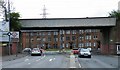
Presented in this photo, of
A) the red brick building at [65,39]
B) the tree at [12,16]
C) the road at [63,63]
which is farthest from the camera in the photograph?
the red brick building at [65,39]

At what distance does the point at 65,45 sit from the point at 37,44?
13.3 metres

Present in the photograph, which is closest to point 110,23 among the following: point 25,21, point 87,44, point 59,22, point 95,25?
point 95,25

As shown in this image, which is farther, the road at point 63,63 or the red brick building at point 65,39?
the red brick building at point 65,39

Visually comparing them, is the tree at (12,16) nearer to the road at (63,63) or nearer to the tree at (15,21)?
the tree at (15,21)

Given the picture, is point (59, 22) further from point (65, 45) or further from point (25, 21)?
point (65, 45)

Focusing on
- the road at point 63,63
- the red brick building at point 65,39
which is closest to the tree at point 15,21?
the road at point 63,63

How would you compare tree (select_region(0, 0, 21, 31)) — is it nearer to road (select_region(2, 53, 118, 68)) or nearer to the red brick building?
road (select_region(2, 53, 118, 68))

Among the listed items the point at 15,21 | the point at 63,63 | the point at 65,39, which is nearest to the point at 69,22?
Result: the point at 15,21

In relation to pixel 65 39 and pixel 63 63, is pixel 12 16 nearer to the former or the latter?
pixel 63 63

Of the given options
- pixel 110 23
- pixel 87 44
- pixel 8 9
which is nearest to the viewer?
pixel 8 9

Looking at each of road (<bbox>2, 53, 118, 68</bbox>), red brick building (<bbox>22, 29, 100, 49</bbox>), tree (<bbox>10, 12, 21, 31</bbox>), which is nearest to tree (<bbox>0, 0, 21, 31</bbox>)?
tree (<bbox>10, 12, 21, 31</bbox>)

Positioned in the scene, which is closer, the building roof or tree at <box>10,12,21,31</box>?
tree at <box>10,12,21,31</box>

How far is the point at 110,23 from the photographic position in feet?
244

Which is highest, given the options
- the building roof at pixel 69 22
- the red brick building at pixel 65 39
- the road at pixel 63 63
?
the building roof at pixel 69 22
